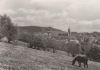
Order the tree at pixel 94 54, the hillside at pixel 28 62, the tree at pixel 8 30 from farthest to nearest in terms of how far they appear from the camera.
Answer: the tree at pixel 94 54, the tree at pixel 8 30, the hillside at pixel 28 62

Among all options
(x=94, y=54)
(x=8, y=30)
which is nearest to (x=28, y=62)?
(x=8, y=30)

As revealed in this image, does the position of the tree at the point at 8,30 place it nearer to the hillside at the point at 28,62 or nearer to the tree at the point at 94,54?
the tree at the point at 94,54

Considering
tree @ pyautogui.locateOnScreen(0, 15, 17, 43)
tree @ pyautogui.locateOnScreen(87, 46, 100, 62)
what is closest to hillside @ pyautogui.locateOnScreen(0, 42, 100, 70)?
tree @ pyautogui.locateOnScreen(0, 15, 17, 43)

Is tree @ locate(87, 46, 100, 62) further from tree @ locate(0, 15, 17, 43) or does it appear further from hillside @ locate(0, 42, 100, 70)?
hillside @ locate(0, 42, 100, 70)

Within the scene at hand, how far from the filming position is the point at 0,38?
4151 inches

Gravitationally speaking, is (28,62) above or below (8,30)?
below

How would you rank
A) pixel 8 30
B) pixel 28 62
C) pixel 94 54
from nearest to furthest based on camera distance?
1. pixel 28 62
2. pixel 8 30
3. pixel 94 54

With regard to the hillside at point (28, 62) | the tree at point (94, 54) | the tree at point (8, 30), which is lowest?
the tree at point (94, 54)

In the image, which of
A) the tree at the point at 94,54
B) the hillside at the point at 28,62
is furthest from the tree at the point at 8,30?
the hillside at the point at 28,62

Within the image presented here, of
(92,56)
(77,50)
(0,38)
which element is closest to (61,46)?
(77,50)

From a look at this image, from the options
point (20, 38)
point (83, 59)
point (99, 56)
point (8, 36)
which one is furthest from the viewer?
point (20, 38)

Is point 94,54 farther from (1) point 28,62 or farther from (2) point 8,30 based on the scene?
(1) point 28,62

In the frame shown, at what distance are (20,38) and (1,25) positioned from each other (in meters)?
70.3

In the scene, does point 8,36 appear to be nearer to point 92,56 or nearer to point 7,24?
point 7,24
